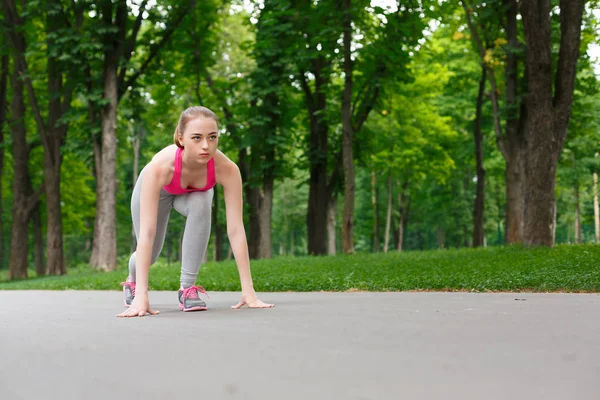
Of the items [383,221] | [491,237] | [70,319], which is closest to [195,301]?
[70,319]

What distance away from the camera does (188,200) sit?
6.12 metres

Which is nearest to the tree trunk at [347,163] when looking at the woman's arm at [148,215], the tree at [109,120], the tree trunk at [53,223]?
the tree at [109,120]

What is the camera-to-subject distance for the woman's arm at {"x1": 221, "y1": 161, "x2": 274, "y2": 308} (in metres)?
6.19

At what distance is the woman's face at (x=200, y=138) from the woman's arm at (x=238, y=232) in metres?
0.54

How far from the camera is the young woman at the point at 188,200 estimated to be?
5605 mm

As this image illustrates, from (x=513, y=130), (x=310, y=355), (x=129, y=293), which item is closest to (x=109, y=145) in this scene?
(x=513, y=130)

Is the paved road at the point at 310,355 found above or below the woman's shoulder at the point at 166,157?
below

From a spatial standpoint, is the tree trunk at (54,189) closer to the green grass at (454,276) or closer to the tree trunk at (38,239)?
the tree trunk at (38,239)

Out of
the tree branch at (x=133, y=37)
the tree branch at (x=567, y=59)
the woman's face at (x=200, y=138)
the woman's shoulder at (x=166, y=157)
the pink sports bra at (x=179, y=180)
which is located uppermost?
the tree branch at (x=133, y=37)

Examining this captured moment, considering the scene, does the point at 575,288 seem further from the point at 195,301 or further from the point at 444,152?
the point at 444,152

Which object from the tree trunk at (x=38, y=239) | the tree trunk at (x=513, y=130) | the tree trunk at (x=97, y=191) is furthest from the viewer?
the tree trunk at (x=38, y=239)

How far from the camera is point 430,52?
22047mm

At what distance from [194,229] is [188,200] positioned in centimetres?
25

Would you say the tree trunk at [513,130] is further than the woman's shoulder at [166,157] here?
Yes
